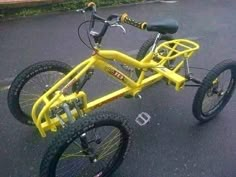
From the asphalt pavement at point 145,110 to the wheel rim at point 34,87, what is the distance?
0.69 feet

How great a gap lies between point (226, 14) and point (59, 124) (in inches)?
181

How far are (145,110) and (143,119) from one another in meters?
0.15

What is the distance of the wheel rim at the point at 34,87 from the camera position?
2.93 meters

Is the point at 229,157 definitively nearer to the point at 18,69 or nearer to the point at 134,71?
the point at 134,71

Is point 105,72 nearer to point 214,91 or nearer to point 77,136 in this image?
point 77,136

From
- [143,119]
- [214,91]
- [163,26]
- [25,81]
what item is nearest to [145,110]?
[143,119]

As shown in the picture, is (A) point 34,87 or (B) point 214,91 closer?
(A) point 34,87

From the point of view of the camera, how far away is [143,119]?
3273 millimetres

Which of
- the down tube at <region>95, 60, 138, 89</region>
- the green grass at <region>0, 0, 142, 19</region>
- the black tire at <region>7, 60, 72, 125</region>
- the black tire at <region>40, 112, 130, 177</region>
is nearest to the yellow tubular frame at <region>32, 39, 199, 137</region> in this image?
the down tube at <region>95, 60, 138, 89</region>

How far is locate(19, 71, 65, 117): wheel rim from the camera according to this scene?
2926 mm

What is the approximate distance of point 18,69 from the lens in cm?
392

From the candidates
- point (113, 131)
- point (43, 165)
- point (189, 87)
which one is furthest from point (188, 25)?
point (43, 165)

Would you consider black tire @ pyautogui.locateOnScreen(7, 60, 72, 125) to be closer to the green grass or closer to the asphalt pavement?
the asphalt pavement

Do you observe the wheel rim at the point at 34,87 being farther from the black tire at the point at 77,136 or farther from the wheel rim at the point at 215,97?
the wheel rim at the point at 215,97
